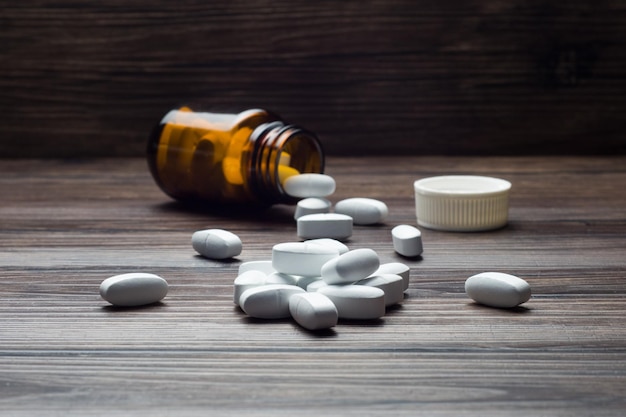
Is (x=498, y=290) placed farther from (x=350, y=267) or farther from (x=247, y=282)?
(x=247, y=282)

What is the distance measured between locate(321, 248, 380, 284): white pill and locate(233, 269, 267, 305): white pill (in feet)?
0.23

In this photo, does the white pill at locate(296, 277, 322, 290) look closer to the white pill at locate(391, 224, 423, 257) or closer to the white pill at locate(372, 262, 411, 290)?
the white pill at locate(372, 262, 411, 290)

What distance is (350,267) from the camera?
35.1 inches

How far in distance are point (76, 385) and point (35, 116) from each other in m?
1.29

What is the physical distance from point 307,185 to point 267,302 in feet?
1.51

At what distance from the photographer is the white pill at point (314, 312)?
2.72ft

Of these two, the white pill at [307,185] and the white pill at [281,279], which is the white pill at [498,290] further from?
the white pill at [307,185]

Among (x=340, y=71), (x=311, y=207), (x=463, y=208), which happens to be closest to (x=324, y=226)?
(x=311, y=207)

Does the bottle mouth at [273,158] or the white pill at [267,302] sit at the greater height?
the bottle mouth at [273,158]

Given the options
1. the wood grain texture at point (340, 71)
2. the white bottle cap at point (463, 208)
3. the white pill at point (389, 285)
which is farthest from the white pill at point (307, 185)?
the wood grain texture at point (340, 71)

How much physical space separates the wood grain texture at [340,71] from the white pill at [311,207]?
0.60m

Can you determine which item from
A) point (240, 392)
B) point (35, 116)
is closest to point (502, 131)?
point (35, 116)

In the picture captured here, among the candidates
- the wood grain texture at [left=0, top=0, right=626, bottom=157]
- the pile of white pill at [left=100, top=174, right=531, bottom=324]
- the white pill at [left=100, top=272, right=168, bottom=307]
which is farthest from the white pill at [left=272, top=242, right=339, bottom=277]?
the wood grain texture at [left=0, top=0, right=626, bottom=157]

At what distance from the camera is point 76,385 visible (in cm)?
72
